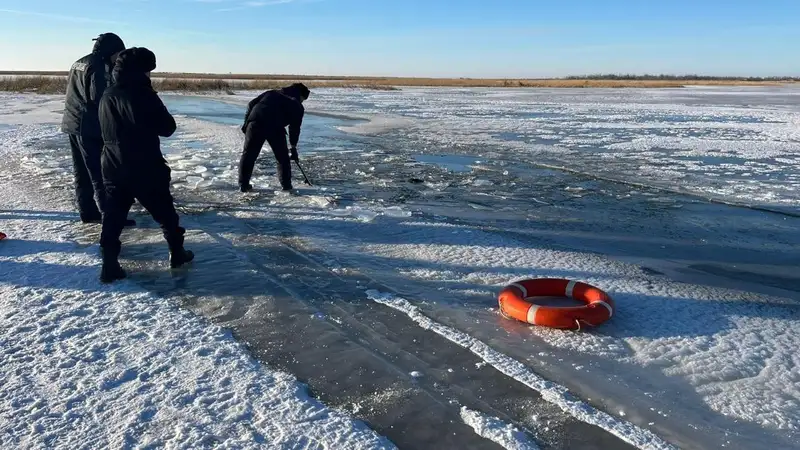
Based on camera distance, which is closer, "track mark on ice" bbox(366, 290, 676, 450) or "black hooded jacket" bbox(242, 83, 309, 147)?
"track mark on ice" bbox(366, 290, 676, 450)

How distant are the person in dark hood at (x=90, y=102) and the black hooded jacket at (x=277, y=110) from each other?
2.55 m

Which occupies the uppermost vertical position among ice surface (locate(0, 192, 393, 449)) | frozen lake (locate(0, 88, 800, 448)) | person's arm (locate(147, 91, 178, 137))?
person's arm (locate(147, 91, 178, 137))

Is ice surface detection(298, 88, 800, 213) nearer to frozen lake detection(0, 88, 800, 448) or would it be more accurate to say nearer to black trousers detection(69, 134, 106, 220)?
frozen lake detection(0, 88, 800, 448)

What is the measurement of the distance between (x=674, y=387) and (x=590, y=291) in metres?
1.24

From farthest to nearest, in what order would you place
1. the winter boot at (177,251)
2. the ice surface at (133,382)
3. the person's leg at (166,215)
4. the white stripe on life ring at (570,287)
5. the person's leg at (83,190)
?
the person's leg at (83,190) < the winter boot at (177,251) < the person's leg at (166,215) < the white stripe on life ring at (570,287) < the ice surface at (133,382)

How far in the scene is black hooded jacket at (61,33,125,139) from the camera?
19.2ft

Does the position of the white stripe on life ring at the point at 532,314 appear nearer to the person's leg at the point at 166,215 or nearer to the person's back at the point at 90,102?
the person's leg at the point at 166,215

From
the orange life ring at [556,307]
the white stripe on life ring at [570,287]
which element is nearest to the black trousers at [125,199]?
the orange life ring at [556,307]

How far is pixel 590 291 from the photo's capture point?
470 cm

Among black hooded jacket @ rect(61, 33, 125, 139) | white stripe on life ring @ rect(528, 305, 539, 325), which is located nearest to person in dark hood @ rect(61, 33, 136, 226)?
black hooded jacket @ rect(61, 33, 125, 139)

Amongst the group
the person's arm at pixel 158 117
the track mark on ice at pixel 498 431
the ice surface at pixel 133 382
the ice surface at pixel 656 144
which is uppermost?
the person's arm at pixel 158 117

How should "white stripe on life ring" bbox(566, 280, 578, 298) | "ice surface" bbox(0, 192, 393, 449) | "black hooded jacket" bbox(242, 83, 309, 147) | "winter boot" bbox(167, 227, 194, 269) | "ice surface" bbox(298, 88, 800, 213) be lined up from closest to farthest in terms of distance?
"ice surface" bbox(0, 192, 393, 449), "white stripe on life ring" bbox(566, 280, 578, 298), "winter boot" bbox(167, 227, 194, 269), "black hooded jacket" bbox(242, 83, 309, 147), "ice surface" bbox(298, 88, 800, 213)

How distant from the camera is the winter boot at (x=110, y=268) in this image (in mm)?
5004

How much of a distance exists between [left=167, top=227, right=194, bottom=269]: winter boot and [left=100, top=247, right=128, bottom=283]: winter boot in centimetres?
46
